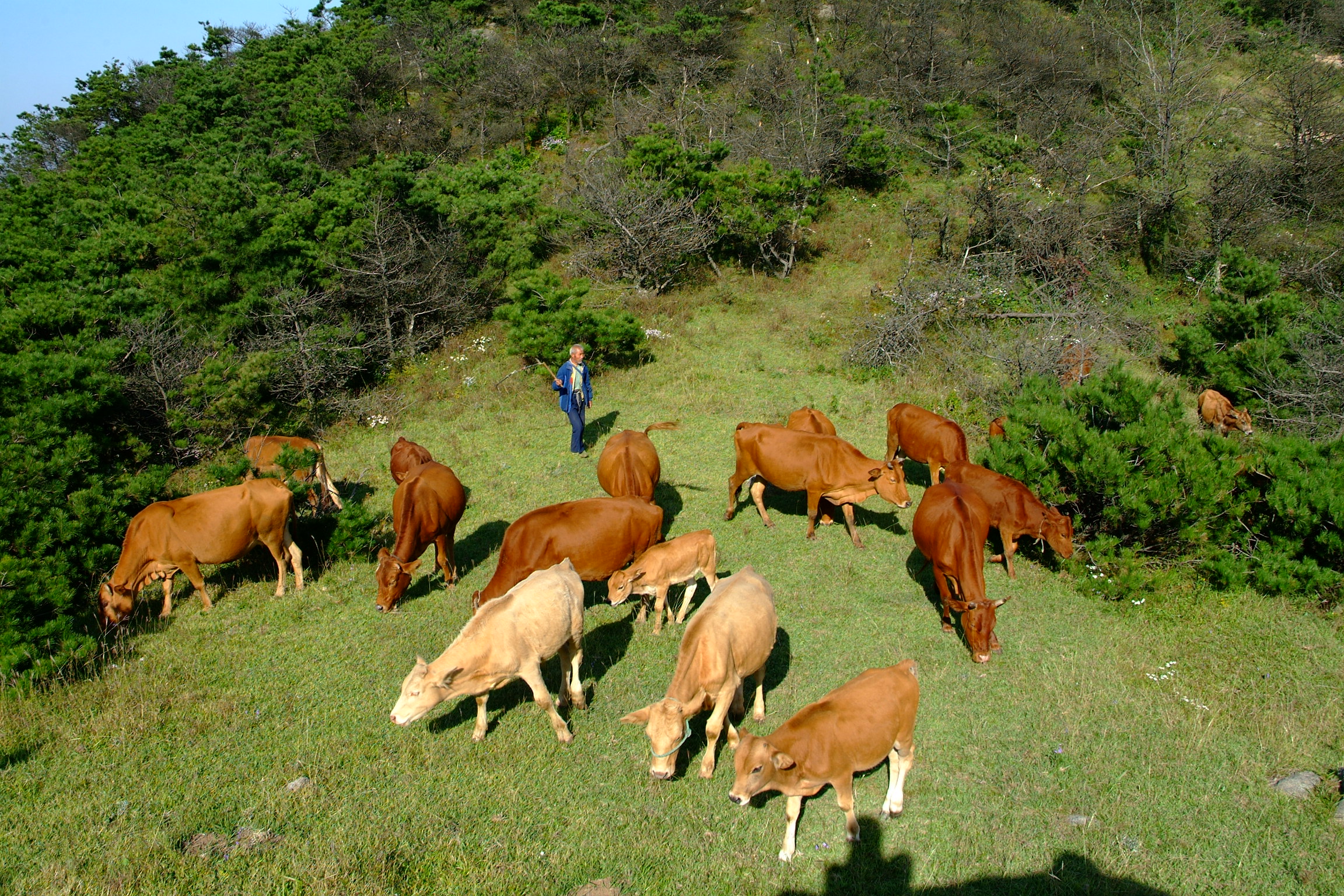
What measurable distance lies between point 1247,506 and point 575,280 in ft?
46.4

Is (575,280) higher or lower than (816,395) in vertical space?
higher

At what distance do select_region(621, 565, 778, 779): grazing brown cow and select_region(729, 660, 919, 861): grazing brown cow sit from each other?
1.88 ft

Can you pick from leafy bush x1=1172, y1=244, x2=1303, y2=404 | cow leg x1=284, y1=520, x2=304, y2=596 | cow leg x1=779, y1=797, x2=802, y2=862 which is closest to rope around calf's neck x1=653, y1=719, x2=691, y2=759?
cow leg x1=779, y1=797, x2=802, y2=862

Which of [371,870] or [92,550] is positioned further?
[92,550]

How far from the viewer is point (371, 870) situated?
5.26 metres

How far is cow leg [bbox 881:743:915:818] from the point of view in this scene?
5977 mm

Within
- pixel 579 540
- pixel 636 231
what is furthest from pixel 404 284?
pixel 579 540

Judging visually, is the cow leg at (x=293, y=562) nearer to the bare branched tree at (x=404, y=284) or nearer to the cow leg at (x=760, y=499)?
the cow leg at (x=760, y=499)

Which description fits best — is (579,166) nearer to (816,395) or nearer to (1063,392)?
(816,395)

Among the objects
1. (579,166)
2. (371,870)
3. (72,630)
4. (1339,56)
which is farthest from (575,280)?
(1339,56)

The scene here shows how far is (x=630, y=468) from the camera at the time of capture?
10422 millimetres

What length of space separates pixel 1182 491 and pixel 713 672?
7.41m

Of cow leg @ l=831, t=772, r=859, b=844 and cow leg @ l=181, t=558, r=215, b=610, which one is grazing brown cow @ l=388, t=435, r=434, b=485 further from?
cow leg @ l=831, t=772, r=859, b=844

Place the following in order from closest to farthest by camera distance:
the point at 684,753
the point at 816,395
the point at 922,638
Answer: the point at 684,753
the point at 922,638
the point at 816,395
